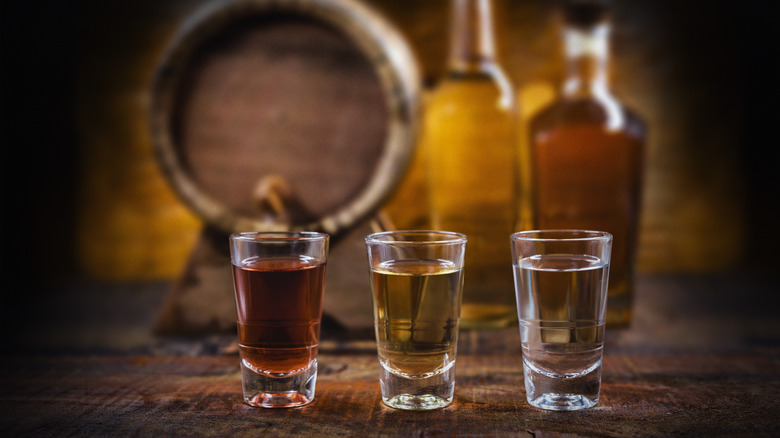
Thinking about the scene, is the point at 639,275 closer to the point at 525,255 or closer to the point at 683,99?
the point at 683,99

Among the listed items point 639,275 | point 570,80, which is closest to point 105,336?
point 570,80

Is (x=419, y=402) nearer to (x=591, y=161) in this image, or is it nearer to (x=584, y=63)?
(x=591, y=161)

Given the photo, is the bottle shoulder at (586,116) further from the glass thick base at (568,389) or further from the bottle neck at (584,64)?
the glass thick base at (568,389)

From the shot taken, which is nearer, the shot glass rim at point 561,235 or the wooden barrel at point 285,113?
the shot glass rim at point 561,235

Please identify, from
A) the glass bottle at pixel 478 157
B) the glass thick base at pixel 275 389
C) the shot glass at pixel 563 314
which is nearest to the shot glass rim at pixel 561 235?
the shot glass at pixel 563 314

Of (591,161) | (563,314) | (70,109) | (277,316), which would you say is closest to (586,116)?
(591,161)

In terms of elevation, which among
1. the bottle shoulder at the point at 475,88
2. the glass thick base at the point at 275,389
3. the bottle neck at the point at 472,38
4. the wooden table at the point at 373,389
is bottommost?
the wooden table at the point at 373,389

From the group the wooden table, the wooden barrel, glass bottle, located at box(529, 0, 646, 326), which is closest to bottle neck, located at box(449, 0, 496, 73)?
the wooden barrel
